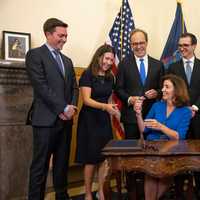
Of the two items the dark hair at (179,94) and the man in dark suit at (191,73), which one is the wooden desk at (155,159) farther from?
the man in dark suit at (191,73)

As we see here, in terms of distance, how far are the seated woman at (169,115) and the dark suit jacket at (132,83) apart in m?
0.20

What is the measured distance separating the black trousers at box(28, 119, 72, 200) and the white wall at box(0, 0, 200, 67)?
4.28ft

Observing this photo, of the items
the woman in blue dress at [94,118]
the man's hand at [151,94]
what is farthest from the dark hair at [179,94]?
the woman in blue dress at [94,118]

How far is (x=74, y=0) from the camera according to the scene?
14.5 ft

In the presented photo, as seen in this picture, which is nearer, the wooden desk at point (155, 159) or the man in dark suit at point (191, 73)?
the wooden desk at point (155, 159)

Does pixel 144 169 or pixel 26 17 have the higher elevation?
pixel 26 17

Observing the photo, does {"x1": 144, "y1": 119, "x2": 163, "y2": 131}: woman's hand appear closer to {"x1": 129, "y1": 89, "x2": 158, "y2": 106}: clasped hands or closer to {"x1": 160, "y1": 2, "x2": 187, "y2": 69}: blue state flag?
{"x1": 129, "y1": 89, "x2": 158, "y2": 106}: clasped hands

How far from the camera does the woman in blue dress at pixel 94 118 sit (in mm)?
3266

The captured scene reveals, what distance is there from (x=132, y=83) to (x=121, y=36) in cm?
114

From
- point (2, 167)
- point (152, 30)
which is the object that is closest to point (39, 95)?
point (2, 167)

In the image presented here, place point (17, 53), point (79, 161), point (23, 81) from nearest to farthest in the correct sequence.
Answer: point (79, 161), point (23, 81), point (17, 53)

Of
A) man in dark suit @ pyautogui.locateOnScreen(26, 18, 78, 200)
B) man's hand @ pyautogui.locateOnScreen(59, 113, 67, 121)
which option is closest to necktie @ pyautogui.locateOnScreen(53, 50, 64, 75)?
man in dark suit @ pyautogui.locateOnScreen(26, 18, 78, 200)

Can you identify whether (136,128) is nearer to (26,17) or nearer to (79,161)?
(79,161)

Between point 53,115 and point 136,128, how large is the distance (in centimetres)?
84
